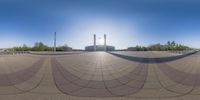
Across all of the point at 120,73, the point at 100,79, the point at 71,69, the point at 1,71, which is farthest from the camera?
the point at 1,71

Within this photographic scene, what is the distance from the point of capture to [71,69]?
5078mm

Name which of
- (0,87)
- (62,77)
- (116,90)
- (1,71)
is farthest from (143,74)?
(1,71)

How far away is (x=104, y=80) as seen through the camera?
426 centimetres

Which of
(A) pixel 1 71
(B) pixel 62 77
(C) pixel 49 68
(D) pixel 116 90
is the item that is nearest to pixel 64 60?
(C) pixel 49 68

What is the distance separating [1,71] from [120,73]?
421 centimetres

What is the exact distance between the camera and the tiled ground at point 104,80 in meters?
3.36

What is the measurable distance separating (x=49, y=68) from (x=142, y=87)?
313 centimetres

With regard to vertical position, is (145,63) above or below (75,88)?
above

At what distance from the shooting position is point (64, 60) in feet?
19.8

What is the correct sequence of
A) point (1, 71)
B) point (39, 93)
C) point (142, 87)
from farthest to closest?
1. point (1, 71)
2. point (142, 87)
3. point (39, 93)

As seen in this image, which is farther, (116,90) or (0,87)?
(0,87)

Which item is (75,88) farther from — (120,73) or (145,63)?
(145,63)

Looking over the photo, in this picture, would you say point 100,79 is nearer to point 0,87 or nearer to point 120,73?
point 120,73

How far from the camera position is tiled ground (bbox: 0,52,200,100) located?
3359mm
